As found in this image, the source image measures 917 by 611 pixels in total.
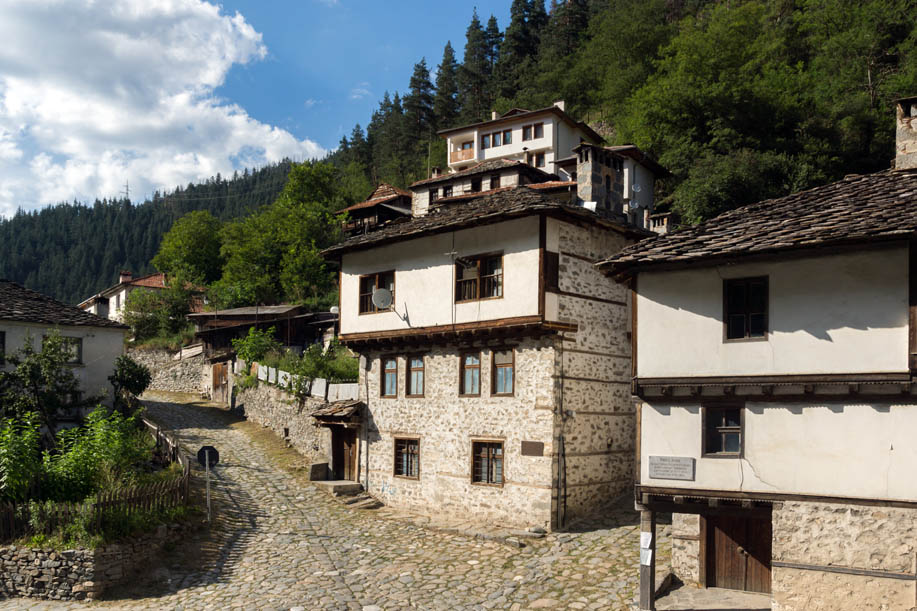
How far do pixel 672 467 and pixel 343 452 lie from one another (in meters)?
13.6

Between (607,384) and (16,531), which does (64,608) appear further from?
(607,384)

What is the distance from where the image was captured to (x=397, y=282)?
21250 mm

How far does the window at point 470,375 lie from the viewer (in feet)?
62.4

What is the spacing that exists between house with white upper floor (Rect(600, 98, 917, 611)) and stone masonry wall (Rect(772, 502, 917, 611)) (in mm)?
18

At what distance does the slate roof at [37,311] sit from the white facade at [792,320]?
74.2 feet

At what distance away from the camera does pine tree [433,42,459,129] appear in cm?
7988

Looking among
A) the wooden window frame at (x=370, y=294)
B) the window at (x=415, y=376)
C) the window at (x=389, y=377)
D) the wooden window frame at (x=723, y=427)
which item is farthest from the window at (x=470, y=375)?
the wooden window frame at (x=723, y=427)

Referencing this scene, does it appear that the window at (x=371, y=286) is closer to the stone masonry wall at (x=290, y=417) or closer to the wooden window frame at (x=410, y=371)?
the wooden window frame at (x=410, y=371)

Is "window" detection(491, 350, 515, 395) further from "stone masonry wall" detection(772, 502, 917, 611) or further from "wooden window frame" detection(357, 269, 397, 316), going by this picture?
"stone masonry wall" detection(772, 502, 917, 611)

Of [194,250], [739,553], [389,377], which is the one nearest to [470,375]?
[389,377]

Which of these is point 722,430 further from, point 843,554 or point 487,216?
point 487,216

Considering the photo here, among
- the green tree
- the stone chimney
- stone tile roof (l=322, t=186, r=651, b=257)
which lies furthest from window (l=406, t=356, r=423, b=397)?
the green tree

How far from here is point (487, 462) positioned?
18.6 m

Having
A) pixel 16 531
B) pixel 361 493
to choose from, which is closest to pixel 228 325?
pixel 361 493
